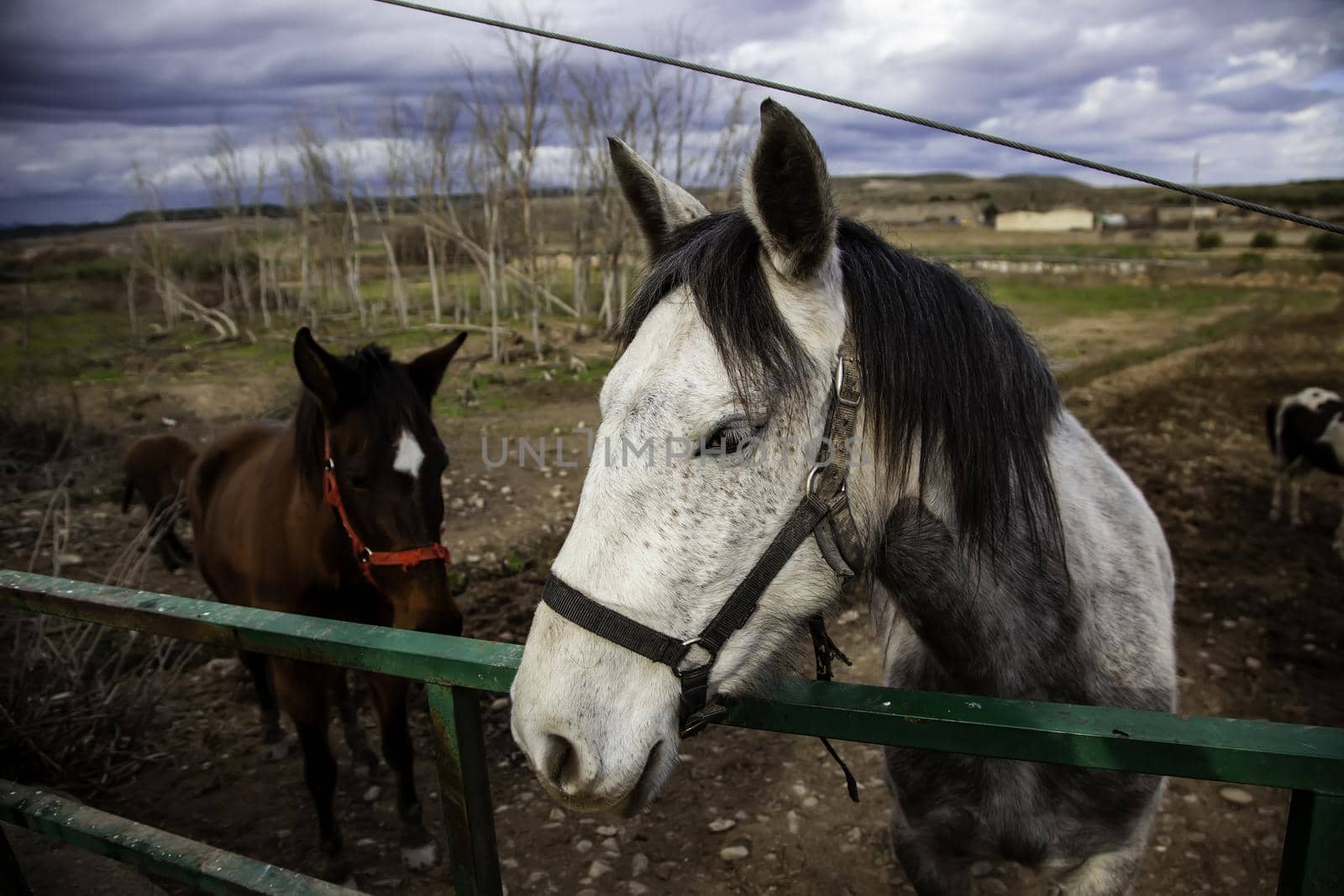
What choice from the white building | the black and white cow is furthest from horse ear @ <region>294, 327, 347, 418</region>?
the white building

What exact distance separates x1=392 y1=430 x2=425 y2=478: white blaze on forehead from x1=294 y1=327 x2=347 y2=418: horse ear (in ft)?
1.19

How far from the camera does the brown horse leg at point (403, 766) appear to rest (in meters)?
3.52

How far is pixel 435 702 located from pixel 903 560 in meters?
1.08

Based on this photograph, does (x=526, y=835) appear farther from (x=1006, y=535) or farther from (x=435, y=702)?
(x=1006, y=535)

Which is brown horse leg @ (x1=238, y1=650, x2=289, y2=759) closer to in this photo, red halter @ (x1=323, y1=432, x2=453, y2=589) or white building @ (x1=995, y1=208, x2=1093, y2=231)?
red halter @ (x1=323, y1=432, x2=453, y2=589)

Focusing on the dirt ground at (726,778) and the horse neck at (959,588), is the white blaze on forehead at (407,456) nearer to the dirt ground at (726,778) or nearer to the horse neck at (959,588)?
the dirt ground at (726,778)

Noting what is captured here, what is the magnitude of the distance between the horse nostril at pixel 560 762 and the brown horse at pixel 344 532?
→ 197cm

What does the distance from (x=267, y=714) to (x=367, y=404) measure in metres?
2.60

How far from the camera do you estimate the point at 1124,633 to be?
202cm

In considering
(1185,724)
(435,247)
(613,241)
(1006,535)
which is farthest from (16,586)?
(435,247)

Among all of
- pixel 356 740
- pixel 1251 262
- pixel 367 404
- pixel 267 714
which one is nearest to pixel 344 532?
pixel 367 404

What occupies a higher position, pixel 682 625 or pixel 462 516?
pixel 682 625

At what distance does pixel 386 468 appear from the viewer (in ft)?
10.5

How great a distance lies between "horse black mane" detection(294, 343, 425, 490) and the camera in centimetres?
325
